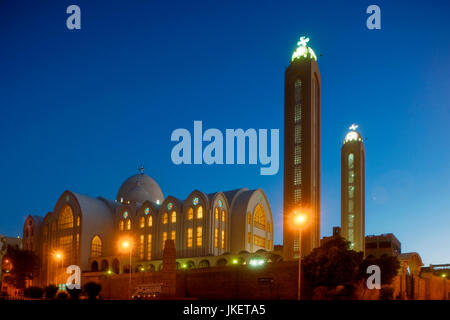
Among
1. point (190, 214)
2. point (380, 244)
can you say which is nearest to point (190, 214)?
point (190, 214)

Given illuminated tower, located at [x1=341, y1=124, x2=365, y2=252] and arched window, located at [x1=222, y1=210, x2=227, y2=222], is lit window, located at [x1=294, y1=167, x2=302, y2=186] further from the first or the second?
illuminated tower, located at [x1=341, y1=124, x2=365, y2=252]

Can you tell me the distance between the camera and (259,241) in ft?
256

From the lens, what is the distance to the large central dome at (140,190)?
90.9m

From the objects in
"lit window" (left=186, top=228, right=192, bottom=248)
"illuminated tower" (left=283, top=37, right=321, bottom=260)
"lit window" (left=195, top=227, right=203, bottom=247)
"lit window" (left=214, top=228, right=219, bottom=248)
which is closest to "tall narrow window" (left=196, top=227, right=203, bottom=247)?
"lit window" (left=195, top=227, right=203, bottom=247)

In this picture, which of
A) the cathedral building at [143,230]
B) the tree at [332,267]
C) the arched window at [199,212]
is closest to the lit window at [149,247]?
the cathedral building at [143,230]

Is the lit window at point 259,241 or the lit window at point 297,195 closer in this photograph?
the lit window at point 297,195

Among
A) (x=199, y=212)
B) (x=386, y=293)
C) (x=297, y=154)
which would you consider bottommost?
(x=386, y=293)

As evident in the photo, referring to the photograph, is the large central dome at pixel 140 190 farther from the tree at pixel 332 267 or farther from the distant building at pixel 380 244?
the tree at pixel 332 267

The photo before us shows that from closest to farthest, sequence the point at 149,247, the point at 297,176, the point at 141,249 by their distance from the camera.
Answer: the point at 297,176 → the point at 149,247 → the point at 141,249

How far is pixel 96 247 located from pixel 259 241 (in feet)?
82.6

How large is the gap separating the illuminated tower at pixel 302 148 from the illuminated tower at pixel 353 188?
23.8 meters

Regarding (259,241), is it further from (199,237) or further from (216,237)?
(199,237)

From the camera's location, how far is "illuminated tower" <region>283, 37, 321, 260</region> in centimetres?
6191
